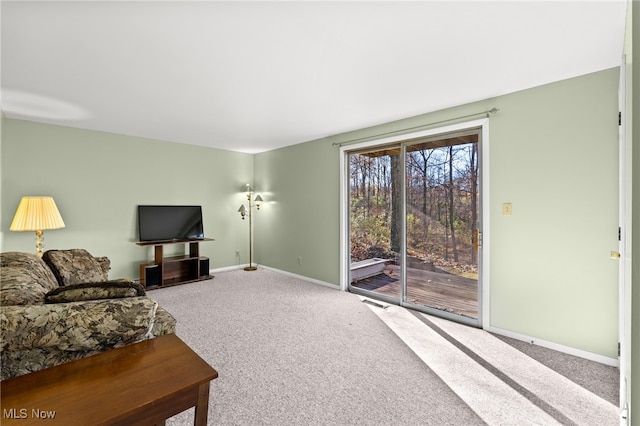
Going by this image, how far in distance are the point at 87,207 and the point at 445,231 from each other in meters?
5.02

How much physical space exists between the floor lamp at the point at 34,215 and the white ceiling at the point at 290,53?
1097 mm

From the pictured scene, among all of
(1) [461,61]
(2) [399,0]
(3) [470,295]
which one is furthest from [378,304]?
(2) [399,0]

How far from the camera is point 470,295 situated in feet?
10.8

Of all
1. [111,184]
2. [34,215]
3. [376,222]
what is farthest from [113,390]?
[111,184]

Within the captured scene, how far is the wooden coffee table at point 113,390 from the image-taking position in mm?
875

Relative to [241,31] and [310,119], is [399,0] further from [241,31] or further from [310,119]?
[310,119]

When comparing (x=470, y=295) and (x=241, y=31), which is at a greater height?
(x=241, y=31)

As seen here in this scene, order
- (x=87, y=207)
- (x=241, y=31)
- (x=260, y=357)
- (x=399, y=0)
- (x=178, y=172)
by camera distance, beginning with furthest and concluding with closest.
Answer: (x=178, y=172) < (x=87, y=207) < (x=260, y=357) < (x=241, y=31) < (x=399, y=0)

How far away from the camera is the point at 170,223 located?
5.11 m

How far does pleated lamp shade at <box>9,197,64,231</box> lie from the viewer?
10.8 feet

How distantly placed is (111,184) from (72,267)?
2.36 metres

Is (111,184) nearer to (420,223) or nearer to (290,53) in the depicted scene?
(290,53)

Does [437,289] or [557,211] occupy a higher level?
[557,211]

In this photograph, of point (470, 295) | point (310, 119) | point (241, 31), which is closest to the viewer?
point (241, 31)
